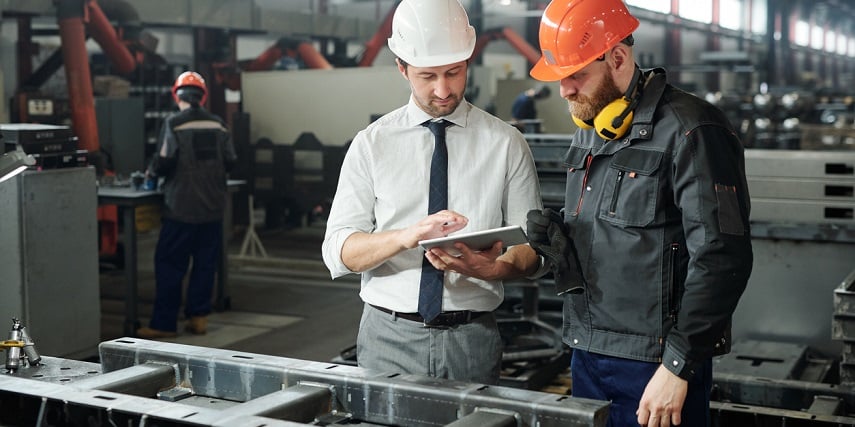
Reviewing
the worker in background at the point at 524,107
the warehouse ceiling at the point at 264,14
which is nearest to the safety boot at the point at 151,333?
the warehouse ceiling at the point at 264,14

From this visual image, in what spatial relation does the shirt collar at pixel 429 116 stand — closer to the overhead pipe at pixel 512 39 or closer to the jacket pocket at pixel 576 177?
the jacket pocket at pixel 576 177

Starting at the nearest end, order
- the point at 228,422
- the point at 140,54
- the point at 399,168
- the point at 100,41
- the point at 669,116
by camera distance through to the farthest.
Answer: the point at 228,422
the point at 669,116
the point at 399,168
the point at 100,41
the point at 140,54

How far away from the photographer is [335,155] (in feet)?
28.9

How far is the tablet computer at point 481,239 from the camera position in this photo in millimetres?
2006

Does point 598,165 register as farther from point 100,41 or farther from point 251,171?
point 251,171

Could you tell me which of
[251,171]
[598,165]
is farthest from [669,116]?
[251,171]

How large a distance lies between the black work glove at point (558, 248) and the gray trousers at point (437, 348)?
0.26 meters

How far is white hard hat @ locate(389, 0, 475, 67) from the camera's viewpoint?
2240 millimetres

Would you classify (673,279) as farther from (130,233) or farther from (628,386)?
(130,233)

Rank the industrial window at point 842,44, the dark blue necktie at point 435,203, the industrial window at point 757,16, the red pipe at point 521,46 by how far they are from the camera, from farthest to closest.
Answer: the industrial window at point 842,44, the industrial window at point 757,16, the red pipe at point 521,46, the dark blue necktie at point 435,203

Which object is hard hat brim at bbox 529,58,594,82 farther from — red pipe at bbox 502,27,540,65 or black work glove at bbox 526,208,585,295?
red pipe at bbox 502,27,540,65

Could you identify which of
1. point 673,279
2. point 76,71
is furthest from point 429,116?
point 76,71

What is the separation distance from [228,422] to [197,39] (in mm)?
8215

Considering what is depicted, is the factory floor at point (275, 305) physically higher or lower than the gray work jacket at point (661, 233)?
lower
